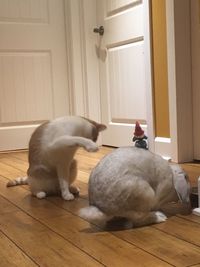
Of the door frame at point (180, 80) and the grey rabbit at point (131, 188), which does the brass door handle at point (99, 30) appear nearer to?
the door frame at point (180, 80)

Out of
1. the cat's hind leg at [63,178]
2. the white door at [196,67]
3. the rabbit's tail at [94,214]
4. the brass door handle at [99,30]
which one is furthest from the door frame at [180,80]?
the rabbit's tail at [94,214]

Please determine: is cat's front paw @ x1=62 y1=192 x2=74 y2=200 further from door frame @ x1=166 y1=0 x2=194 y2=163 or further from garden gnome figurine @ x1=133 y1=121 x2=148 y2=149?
door frame @ x1=166 y1=0 x2=194 y2=163

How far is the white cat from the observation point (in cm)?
180

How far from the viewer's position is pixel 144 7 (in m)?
2.69

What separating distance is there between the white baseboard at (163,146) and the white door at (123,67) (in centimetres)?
20

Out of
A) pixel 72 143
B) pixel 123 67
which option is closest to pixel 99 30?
pixel 123 67

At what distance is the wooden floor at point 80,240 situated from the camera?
112cm

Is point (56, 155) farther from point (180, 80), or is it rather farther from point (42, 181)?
point (180, 80)

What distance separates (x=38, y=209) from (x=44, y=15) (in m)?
2.19

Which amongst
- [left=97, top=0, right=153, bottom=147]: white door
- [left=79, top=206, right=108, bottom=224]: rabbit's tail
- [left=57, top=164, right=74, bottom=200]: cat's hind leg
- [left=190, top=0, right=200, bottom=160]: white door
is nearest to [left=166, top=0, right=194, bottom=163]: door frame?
[left=190, top=0, right=200, bottom=160]: white door

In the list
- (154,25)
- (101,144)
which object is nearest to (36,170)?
(154,25)

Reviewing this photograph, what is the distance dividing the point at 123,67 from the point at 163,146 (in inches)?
30.4

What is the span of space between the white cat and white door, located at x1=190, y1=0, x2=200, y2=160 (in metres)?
0.78

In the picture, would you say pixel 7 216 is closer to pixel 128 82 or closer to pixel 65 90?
pixel 128 82
